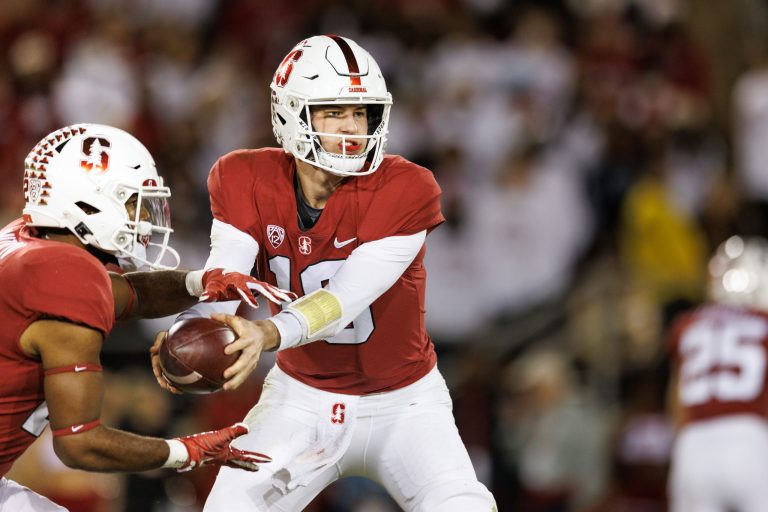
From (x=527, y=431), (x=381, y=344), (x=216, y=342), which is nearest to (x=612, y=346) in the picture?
(x=527, y=431)

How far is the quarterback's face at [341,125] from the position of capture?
4.41m

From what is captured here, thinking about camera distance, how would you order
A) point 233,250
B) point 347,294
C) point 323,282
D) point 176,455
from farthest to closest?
point 323,282 → point 233,250 → point 347,294 → point 176,455

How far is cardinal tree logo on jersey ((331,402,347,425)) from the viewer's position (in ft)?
14.6

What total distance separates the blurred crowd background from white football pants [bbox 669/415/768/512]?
5.90ft

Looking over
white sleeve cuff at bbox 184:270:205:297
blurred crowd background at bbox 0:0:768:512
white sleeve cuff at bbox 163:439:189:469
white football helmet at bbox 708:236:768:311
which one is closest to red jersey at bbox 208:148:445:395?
white sleeve cuff at bbox 184:270:205:297

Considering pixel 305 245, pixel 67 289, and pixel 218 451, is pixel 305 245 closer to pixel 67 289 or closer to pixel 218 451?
pixel 218 451

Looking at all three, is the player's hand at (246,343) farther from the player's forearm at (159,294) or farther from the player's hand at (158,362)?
the player's forearm at (159,294)

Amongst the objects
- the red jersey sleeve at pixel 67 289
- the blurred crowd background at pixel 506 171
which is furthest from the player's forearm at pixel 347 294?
the blurred crowd background at pixel 506 171

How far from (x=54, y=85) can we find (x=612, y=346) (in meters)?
4.36

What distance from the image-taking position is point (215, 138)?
29.7 feet

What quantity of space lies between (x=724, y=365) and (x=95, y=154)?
3623mm

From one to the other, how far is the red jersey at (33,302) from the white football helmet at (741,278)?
3857 mm

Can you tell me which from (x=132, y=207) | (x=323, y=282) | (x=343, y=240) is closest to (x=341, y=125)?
(x=343, y=240)

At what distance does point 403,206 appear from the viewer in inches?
173
